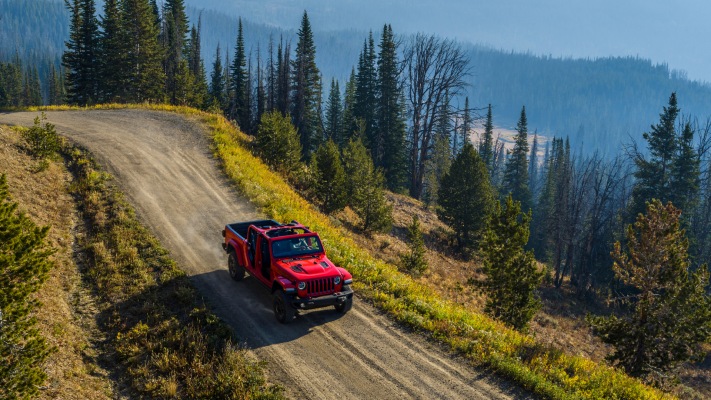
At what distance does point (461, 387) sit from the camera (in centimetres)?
1152

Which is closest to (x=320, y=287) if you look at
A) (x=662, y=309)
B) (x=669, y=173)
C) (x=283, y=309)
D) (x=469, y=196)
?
(x=283, y=309)

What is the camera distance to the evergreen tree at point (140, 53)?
57.2 meters

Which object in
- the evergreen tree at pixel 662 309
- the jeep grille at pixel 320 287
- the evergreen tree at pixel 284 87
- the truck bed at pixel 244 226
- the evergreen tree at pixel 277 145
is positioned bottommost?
the evergreen tree at pixel 662 309

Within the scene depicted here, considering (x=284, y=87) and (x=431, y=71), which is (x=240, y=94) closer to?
(x=284, y=87)

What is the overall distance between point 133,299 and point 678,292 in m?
18.4

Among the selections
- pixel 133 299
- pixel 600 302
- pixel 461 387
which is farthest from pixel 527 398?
pixel 600 302

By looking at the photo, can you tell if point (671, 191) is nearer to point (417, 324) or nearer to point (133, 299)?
point (417, 324)

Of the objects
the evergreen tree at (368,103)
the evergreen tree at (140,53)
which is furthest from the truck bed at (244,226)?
the evergreen tree at (140,53)

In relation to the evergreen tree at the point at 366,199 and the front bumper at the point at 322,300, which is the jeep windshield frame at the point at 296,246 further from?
the evergreen tree at the point at 366,199

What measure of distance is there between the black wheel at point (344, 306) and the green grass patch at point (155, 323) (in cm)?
315

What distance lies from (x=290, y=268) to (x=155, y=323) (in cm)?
407

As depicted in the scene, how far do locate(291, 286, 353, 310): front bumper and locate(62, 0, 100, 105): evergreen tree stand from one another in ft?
179

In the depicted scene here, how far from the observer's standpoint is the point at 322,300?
44.7ft

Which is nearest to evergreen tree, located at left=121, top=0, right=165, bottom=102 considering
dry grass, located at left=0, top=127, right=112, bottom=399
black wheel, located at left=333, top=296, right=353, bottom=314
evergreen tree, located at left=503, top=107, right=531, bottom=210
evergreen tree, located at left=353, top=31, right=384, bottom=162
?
evergreen tree, located at left=353, top=31, right=384, bottom=162
